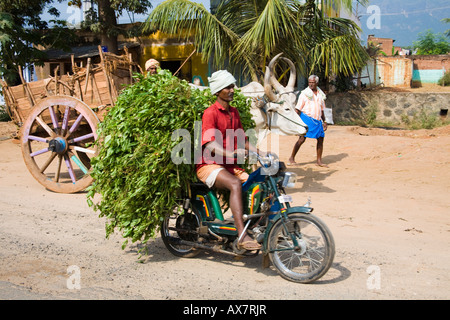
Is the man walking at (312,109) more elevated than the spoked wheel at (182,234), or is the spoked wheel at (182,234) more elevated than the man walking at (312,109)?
the man walking at (312,109)

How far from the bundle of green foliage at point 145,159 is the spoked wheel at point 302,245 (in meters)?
1.09

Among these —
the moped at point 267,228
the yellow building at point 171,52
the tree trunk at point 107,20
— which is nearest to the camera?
the moped at point 267,228

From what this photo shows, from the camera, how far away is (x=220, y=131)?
4.32 meters

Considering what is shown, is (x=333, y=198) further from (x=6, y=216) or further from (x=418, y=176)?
(x=6, y=216)

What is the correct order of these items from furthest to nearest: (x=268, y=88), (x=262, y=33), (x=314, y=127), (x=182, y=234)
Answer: (x=262, y=33) < (x=314, y=127) < (x=268, y=88) < (x=182, y=234)

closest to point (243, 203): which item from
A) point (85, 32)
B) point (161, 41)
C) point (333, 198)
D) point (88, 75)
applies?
point (333, 198)

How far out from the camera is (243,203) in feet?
14.2

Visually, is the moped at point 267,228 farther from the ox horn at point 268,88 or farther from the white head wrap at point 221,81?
the ox horn at point 268,88

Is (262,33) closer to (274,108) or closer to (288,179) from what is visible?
(274,108)

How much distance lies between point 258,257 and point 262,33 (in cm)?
618

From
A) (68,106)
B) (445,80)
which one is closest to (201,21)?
(68,106)

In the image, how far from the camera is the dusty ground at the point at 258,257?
383cm

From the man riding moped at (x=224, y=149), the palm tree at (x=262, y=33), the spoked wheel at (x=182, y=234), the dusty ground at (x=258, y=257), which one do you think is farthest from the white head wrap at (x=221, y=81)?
the palm tree at (x=262, y=33)

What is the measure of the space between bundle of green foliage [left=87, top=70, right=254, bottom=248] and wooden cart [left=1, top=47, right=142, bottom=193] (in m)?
2.77
